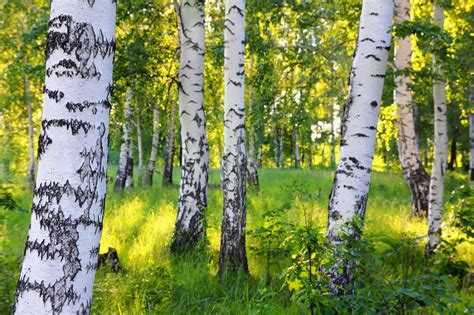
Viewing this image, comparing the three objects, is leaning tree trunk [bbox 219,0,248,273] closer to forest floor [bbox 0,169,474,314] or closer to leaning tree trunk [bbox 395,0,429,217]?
forest floor [bbox 0,169,474,314]

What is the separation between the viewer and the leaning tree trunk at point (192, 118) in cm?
567

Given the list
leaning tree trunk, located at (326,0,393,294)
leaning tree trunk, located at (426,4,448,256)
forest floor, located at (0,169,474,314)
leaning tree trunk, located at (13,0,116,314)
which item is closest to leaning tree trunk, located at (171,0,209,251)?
forest floor, located at (0,169,474,314)

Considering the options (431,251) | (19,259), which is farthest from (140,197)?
(431,251)

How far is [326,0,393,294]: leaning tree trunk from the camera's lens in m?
3.19

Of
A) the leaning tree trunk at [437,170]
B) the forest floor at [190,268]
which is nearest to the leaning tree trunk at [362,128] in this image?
the forest floor at [190,268]

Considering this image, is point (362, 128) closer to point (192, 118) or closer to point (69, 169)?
point (69, 169)

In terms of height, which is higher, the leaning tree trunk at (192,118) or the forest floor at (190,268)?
the leaning tree trunk at (192,118)

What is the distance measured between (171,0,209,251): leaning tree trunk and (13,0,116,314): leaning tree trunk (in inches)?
156

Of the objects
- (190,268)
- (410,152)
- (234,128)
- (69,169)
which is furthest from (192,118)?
(410,152)

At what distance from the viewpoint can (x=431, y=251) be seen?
563 centimetres

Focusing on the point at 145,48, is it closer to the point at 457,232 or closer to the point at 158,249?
the point at 158,249

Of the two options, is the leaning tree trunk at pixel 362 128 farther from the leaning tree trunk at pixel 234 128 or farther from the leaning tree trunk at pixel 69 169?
the leaning tree trunk at pixel 69 169

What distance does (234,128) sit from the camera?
186 inches

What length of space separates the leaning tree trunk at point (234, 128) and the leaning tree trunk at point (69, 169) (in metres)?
3.02
